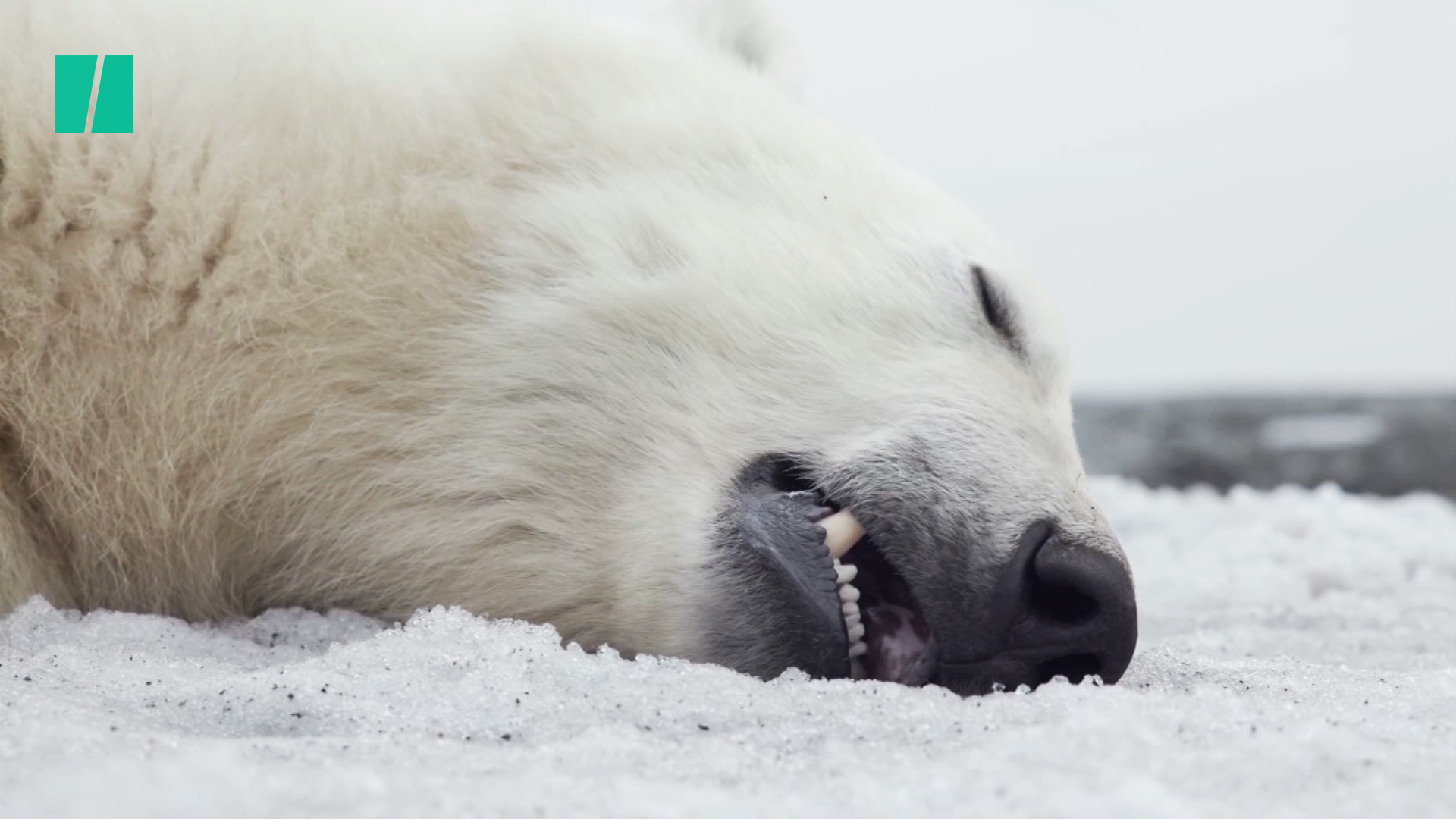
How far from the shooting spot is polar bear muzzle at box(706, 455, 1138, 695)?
1604 millimetres

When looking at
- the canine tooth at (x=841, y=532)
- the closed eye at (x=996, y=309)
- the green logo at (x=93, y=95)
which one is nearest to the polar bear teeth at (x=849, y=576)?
the canine tooth at (x=841, y=532)

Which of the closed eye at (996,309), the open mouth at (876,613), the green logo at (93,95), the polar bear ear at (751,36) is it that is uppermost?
the polar bear ear at (751,36)

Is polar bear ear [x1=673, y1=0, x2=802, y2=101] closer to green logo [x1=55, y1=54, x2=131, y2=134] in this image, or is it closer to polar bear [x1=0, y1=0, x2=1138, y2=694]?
polar bear [x1=0, y1=0, x2=1138, y2=694]

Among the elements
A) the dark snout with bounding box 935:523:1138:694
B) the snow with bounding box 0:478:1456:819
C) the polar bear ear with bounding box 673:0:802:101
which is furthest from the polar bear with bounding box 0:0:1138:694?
the polar bear ear with bounding box 673:0:802:101

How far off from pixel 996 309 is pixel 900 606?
2.06ft

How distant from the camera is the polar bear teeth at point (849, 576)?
167 cm

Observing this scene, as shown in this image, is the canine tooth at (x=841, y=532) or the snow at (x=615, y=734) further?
the canine tooth at (x=841, y=532)

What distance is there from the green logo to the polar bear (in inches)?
1.0

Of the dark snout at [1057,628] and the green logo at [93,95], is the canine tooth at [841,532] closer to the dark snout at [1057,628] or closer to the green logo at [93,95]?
the dark snout at [1057,628]

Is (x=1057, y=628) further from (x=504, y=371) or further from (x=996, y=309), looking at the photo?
(x=504, y=371)

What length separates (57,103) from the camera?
189cm

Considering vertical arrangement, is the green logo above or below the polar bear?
above

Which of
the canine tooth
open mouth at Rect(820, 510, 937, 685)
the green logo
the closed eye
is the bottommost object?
Result: open mouth at Rect(820, 510, 937, 685)

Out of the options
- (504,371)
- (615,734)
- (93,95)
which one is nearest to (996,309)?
(504,371)
